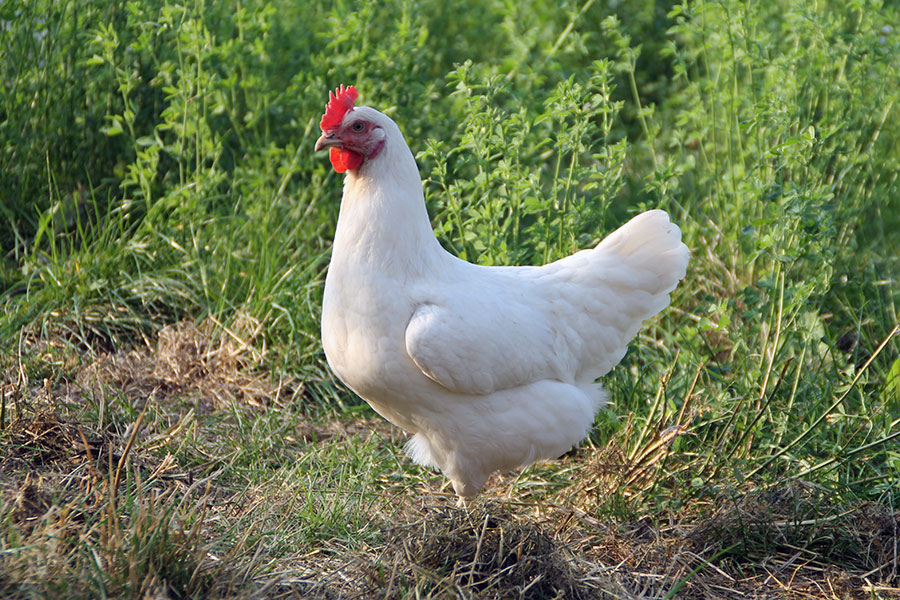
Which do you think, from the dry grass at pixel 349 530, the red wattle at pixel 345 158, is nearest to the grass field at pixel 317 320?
the dry grass at pixel 349 530

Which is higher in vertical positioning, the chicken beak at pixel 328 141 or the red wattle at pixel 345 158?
the chicken beak at pixel 328 141

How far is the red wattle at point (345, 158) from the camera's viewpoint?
3263 mm

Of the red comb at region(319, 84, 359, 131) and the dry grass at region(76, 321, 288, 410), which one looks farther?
the dry grass at region(76, 321, 288, 410)

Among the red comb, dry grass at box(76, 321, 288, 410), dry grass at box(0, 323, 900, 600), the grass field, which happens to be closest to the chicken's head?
the red comb

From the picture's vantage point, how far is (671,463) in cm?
388

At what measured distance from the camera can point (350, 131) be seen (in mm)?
3199

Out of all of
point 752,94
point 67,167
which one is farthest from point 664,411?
point 67,167

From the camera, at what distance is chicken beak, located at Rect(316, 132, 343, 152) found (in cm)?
317

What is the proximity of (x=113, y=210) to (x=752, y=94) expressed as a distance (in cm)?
341

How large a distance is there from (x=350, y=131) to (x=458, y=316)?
2.41 ft

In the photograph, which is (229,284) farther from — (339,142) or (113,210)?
(339,142)

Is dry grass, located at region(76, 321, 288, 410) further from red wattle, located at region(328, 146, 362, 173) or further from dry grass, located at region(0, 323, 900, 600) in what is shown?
red wattle, located at region(328, 146, 362, 173)

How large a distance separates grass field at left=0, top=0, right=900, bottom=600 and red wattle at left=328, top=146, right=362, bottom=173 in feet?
2.85

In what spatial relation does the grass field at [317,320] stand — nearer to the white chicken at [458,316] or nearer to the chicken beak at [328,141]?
the white chicken at [458,316]
